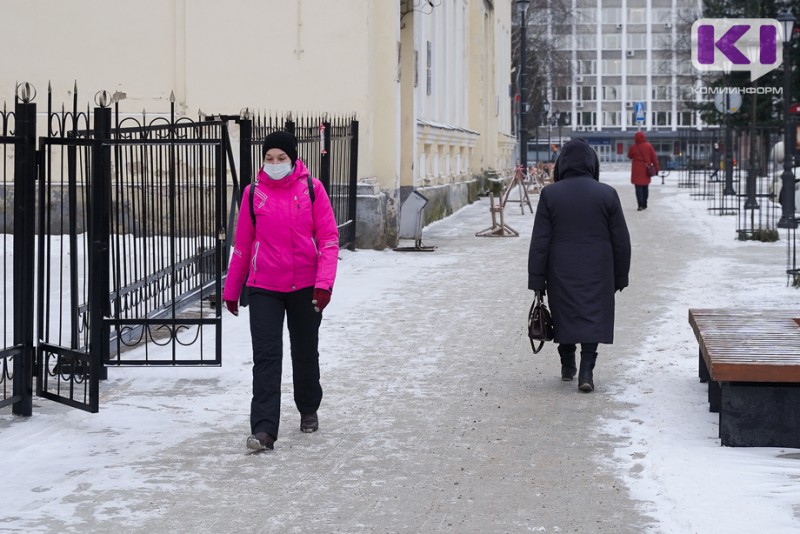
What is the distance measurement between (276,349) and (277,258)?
1.56ft

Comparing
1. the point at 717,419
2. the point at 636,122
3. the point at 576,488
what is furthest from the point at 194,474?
the point at 636,122

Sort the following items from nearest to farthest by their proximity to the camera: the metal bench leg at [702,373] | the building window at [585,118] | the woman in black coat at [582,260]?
the metal bench leg at [702,373] < the woman in black coat at [582,260] < the building window at [585,118]

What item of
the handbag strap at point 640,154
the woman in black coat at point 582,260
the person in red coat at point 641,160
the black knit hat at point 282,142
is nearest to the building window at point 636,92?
the person in red coat at point 641,160

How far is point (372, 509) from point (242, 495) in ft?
2.05

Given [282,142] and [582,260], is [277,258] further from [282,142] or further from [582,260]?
[582,260]

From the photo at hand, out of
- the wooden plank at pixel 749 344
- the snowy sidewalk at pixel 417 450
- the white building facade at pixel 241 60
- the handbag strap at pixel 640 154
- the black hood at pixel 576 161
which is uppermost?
the white building facade at pixel 241 60

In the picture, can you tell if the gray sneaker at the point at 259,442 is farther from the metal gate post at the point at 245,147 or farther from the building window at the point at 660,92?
the building window at the point at 660,92

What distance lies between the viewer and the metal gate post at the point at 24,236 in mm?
7582

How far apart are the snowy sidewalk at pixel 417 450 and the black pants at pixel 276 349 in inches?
8.0

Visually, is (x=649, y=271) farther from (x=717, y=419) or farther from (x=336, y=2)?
(x=717, y=419)

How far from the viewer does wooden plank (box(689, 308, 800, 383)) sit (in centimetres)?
691

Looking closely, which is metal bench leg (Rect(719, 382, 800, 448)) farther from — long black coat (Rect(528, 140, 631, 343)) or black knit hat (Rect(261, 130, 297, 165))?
black knit hat (Rect(261, 130, 297, 165))

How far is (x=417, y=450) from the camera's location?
7047 mm

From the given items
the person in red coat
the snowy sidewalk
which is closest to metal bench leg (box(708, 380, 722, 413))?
the snowy sidewalk
